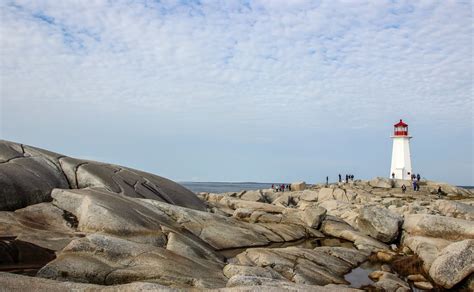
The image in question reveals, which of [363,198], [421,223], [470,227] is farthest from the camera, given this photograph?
[363,198]

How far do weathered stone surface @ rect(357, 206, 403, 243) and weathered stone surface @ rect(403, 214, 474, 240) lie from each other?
2.13 meters

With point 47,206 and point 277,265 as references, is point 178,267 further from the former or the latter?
point 47,206

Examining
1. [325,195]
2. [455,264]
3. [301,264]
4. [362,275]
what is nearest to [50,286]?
[301,264]

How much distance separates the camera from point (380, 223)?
31109mm

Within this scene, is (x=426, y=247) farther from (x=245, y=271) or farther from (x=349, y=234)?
(x=245, y=271)

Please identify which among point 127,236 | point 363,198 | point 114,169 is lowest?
point 363,198

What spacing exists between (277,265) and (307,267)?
1567 mm

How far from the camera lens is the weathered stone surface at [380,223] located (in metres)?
30.4

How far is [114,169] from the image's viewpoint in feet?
94.0

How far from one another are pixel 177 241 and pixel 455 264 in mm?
12430

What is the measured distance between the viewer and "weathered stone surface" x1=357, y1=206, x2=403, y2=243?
30.4 meters

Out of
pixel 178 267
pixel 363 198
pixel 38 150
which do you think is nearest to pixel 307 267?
pixel 178 267

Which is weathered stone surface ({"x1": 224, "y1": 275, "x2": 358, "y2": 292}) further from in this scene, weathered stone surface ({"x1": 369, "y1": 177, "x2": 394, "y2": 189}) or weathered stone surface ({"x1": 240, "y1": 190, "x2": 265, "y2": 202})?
weathered stone surface ({"x1": 369, "y1": 177, "x2": 394, "y2": 189})

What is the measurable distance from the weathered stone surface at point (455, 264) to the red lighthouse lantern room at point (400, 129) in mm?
61677
